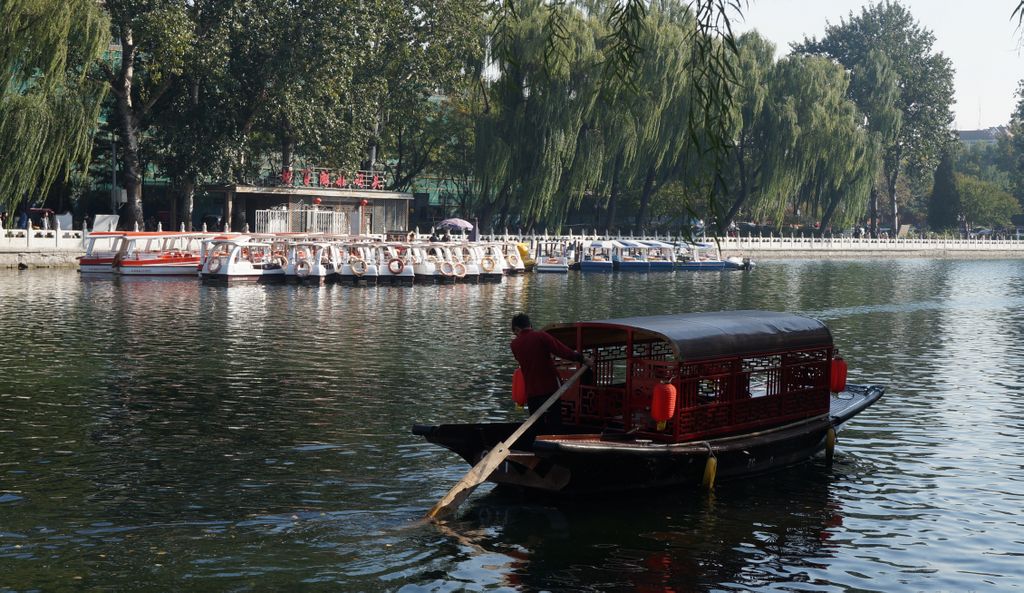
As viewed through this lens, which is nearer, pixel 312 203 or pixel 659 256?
pixel 312 203

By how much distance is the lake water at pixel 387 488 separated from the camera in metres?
10.8

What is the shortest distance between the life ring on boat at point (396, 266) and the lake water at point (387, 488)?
2101cm

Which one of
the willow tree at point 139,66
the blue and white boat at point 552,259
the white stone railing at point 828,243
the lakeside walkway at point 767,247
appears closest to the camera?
the lakeside walkway at point 767,247

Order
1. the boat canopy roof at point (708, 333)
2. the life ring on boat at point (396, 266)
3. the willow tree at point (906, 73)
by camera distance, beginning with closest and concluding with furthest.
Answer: the boat canopy roof at point (708, 333) < the life ring on boat at point (396, 266) < the willow tree at point (906, 73)

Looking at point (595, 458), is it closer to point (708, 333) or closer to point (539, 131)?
point (708, 333)

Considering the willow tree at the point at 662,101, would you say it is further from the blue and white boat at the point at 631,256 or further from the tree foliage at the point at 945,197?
the tree foliage at the point at 945,197

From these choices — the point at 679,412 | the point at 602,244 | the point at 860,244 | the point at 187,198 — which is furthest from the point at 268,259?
the point at 860,244

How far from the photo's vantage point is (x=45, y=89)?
44656 millimetres

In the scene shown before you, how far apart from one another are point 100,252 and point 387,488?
40.5 meters

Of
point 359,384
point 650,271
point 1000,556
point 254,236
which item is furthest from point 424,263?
point 1000,556

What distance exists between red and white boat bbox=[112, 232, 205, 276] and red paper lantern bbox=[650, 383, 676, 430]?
132 feet

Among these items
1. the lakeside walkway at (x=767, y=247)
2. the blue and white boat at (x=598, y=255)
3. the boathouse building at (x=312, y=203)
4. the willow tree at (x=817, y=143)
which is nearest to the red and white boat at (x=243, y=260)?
the boathouse building at (x=312, y=203)

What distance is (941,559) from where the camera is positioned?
37.8ft

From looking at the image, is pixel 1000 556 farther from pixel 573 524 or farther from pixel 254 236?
pixel 254 236
